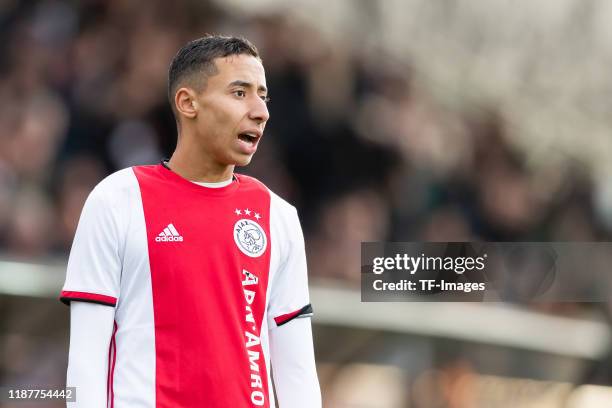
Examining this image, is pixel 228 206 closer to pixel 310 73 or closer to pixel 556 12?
pixel 310 73

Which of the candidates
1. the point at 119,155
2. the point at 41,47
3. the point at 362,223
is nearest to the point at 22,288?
the point at 119,155

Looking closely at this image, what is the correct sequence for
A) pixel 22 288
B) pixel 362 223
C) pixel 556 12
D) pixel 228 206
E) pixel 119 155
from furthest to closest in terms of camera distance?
pixel 556 12, pixel 362 223, pixel 119 155, pixel 22 288, pixel 228 206

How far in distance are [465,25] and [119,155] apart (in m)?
2.99

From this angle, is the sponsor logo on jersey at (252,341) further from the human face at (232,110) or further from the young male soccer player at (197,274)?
the human face at (232,110)

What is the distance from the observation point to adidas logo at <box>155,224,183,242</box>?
2.60 metres

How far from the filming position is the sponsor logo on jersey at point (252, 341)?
2.63m

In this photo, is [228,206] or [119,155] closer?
[228,206]

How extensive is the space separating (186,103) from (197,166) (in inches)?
6.0

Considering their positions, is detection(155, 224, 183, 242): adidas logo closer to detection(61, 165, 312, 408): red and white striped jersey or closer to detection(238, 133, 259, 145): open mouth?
detection(61, 165, 312, 408): red and white striped jersey

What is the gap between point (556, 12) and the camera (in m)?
8.23

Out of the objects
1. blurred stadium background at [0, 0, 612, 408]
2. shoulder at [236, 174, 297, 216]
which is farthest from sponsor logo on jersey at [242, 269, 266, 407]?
blurred stadium background at [0, 0, 612, 408]

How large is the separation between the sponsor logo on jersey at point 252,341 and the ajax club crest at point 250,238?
0.05m

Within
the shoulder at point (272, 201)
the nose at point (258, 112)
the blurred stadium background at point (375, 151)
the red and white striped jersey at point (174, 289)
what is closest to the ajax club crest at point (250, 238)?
the red and white striped jersey at point (174, 289)

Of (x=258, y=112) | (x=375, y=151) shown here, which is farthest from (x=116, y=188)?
(x=375, y=151)
